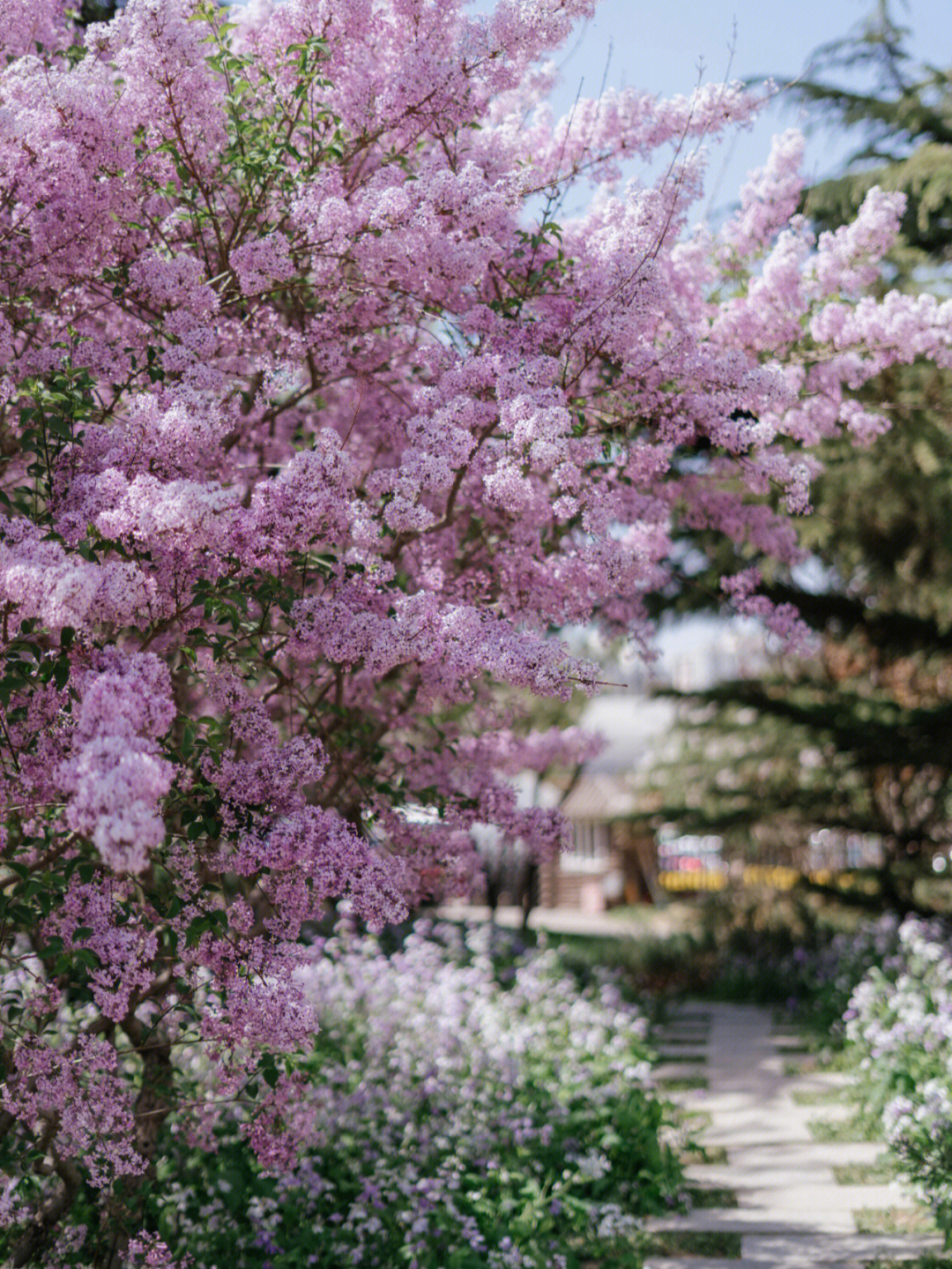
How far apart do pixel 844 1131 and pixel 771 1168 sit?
2.06 ft

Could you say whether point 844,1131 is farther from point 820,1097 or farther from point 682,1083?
point 682,1083

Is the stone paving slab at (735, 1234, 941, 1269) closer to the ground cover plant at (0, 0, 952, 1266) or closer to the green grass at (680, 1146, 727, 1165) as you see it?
the green grass at (680, 1146, 727, 1165)

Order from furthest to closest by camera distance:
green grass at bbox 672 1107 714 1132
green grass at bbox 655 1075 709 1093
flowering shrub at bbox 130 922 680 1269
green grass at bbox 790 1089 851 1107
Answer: green grass at bbox 655 1075 709 1093 → green grass at bbox 790 1089 851 1107 → green grass at bbox 672 1107 714 1132 → flowering shrub at bbox 130 922 680 1269

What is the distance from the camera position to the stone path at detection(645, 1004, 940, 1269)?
163 inches

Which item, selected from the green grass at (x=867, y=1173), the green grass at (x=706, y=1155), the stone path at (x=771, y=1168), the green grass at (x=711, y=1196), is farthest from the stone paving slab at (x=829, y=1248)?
the green grass at (x=706, y=1155)

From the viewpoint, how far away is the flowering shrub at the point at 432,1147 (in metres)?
3.88

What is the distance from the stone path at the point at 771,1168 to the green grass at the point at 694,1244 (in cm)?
3

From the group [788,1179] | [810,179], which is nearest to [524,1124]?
[788,1179]

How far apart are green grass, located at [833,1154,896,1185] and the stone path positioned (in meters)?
0.05

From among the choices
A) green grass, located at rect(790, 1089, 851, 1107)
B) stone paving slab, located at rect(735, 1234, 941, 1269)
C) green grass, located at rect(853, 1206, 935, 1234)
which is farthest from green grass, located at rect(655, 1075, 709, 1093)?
stone paving slab, located at rect(735, 1234, 941, 1269)

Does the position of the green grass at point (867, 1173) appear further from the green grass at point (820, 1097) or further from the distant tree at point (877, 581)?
the distant tree at point (877, 581)

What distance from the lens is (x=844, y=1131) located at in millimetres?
5617

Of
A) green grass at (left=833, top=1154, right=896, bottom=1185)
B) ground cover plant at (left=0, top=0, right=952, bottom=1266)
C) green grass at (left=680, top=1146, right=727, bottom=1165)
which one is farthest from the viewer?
green grass at (left=680, top=1146, right=727, bottom=1165)

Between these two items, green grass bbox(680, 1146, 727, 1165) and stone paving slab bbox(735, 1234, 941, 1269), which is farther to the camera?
green grass bbox(680, 1146, 727, 1165)
